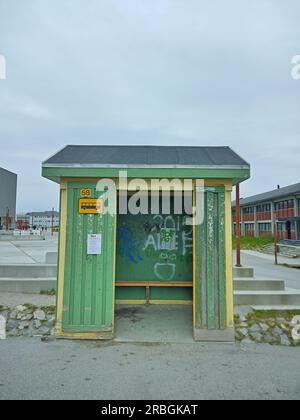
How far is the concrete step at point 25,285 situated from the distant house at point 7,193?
1803 inches

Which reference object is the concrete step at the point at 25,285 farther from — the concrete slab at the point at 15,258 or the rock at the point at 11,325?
the concrete slab at the point at 15,258

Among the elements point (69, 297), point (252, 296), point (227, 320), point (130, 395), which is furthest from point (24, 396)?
point (252, 296)

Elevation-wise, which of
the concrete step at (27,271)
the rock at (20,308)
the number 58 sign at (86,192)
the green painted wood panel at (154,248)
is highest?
the number 58 sign at (86,192)

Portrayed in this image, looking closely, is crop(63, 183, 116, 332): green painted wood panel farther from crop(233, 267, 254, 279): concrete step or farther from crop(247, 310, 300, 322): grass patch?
crop(233, 267, 254, 279): concrete step

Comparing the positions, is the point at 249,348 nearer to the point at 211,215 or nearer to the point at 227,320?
the point at 227,320

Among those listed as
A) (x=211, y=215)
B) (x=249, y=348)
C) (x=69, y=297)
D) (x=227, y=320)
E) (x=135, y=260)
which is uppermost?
(x=211, y=215)

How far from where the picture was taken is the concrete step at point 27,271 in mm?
7105

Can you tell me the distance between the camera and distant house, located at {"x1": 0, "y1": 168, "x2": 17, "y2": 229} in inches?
1973

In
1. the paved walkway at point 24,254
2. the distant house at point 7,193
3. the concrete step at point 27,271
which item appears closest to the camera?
the concrete step at point 27,271

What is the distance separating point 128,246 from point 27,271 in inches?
109

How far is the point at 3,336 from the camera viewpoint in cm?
473

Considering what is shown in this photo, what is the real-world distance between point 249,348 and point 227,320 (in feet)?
1.65

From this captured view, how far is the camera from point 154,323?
17.3 feet

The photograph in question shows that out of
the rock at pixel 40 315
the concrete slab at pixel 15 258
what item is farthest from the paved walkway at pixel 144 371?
the concrete slab at pixel 15 258
